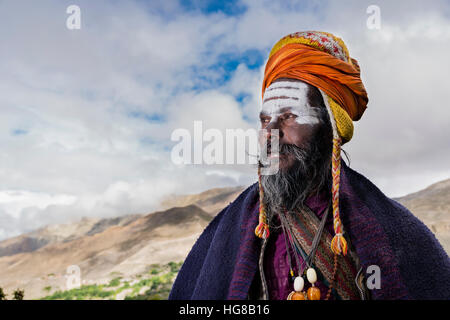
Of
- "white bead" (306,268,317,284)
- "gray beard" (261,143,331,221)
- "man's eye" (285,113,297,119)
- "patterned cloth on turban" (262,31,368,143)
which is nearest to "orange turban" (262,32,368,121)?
"patterned cloth on turban" (262,31,368,143)

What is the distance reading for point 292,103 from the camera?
2072 mm

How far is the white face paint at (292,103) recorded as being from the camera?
6.77ft

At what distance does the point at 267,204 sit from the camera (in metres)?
2.24

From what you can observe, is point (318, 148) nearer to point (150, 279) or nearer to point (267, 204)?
point (267, 204)

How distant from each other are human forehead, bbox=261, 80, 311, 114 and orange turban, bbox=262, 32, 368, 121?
0.05 metres

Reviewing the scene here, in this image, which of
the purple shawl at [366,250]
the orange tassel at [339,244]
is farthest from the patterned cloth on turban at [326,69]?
the orange tassel at [339,244]

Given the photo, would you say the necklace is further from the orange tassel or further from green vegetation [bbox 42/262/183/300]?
green vegetation [bbox 42/262/183/300]

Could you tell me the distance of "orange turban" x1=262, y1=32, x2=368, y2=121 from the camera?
6.89 ft

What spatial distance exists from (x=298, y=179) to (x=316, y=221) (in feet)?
0.85

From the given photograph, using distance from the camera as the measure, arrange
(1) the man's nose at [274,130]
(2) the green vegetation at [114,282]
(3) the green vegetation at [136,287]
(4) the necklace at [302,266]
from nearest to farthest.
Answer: (4) the necklace at [302,266], (1) the man's nose at [274,130], (3) the green vegetation at [136,287], (2) the green vegetation at [114,282]

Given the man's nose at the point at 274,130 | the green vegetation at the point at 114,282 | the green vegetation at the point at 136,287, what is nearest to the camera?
the man's nose at the point at 274,130

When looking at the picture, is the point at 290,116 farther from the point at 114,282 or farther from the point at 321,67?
the point at 114,282

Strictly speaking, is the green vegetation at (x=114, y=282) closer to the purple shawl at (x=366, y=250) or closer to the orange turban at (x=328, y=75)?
the purple shawl at (x=366, y=250)

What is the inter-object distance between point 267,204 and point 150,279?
12.2 metres
